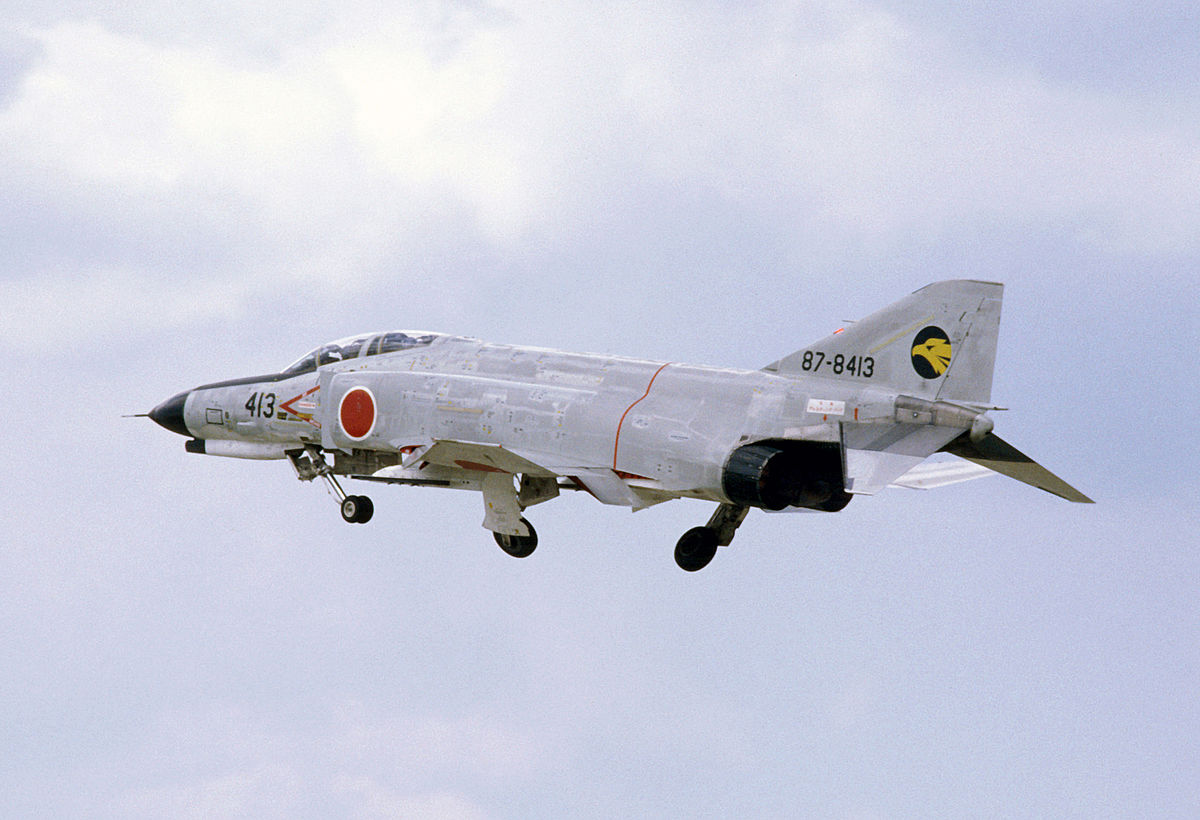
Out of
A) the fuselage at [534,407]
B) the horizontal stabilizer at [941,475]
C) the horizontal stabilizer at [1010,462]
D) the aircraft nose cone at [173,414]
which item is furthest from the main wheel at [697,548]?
the aircraft nose cone at [173,414]

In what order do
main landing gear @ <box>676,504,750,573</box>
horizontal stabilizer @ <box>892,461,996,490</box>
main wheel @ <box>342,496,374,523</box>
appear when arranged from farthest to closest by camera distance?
main wheel @ <box>342,496,374,523</box> < main landing gear @ <box>676,504,750,573</box> < horizontal stabilizer @ <box>892,461,996,490</box>

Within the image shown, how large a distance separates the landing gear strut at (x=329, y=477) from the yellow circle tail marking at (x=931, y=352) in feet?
25.7

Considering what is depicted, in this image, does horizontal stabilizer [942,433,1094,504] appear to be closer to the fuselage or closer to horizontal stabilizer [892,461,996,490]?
the fuselage

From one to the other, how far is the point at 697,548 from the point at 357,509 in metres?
4.61

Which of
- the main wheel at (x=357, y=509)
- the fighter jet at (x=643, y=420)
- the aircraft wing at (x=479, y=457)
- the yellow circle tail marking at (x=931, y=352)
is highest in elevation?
the yellow circle tail marking at (x=931, y=352)

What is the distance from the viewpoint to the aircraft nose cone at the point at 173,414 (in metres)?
23.7

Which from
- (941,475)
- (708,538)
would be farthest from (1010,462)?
(708,538)

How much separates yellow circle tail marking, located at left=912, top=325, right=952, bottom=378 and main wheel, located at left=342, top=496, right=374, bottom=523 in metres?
7.82

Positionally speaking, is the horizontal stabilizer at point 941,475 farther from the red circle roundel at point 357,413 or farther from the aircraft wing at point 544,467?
the red circle roundel at point 357,413

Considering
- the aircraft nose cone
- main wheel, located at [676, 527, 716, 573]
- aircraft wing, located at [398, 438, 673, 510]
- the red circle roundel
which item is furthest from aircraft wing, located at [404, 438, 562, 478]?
the aircraft nose cone

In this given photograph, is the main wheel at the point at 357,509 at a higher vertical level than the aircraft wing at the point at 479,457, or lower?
lower

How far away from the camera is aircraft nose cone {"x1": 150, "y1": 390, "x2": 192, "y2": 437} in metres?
23.7

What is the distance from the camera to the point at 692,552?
21.2 m

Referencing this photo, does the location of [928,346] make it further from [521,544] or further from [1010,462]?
[521,544]
